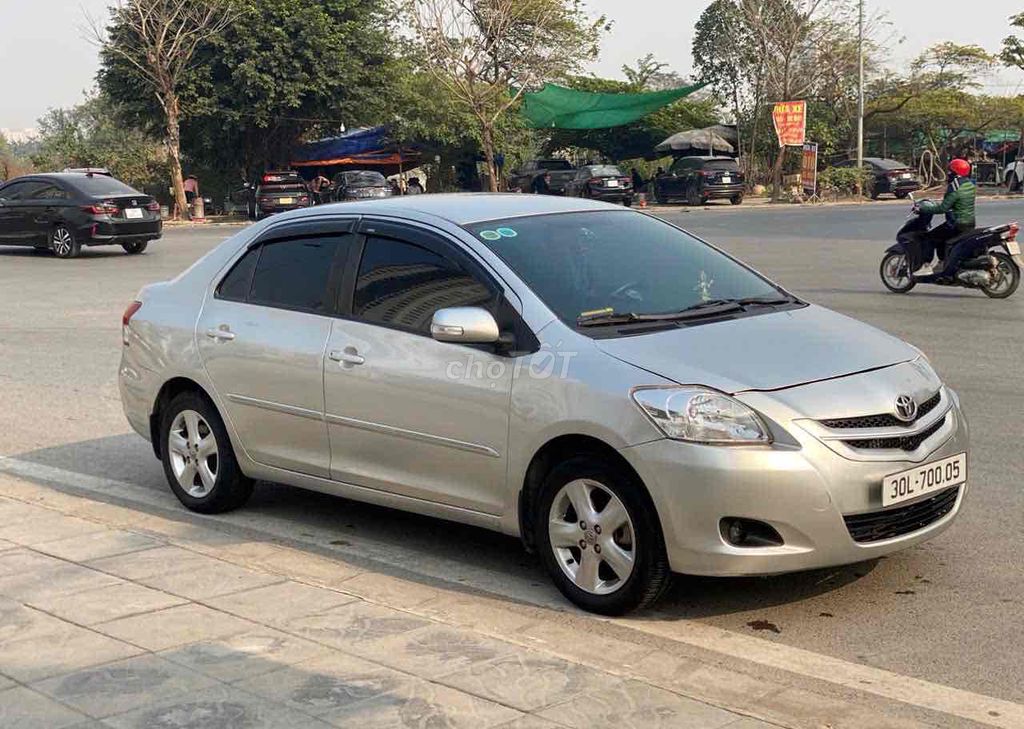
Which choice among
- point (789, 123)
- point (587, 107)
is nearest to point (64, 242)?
point (789, 123)

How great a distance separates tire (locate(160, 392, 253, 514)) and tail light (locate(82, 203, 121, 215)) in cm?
1808

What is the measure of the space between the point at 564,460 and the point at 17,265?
19.8 meters

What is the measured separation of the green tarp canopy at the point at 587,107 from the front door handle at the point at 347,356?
139 ft

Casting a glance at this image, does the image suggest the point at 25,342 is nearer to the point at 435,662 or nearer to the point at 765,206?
the point at 435,662

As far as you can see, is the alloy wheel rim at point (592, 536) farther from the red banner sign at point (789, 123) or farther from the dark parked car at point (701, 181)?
the red banner sign at point (789, 123)

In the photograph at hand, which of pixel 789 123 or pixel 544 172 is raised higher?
pixel 789 123

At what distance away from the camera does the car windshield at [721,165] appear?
139 feet

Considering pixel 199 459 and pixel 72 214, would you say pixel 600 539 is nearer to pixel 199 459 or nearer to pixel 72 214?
pixel 199 459

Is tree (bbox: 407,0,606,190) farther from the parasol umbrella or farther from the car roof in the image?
the car roof

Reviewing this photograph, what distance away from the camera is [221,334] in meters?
6.56

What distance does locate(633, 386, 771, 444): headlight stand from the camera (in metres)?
4.71

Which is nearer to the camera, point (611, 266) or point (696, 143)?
point (611, 266)

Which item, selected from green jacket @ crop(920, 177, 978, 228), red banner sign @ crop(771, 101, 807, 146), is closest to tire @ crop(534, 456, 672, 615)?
green jacket @ crop(920, 177, 978, 228)

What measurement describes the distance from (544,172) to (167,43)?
13269mm
